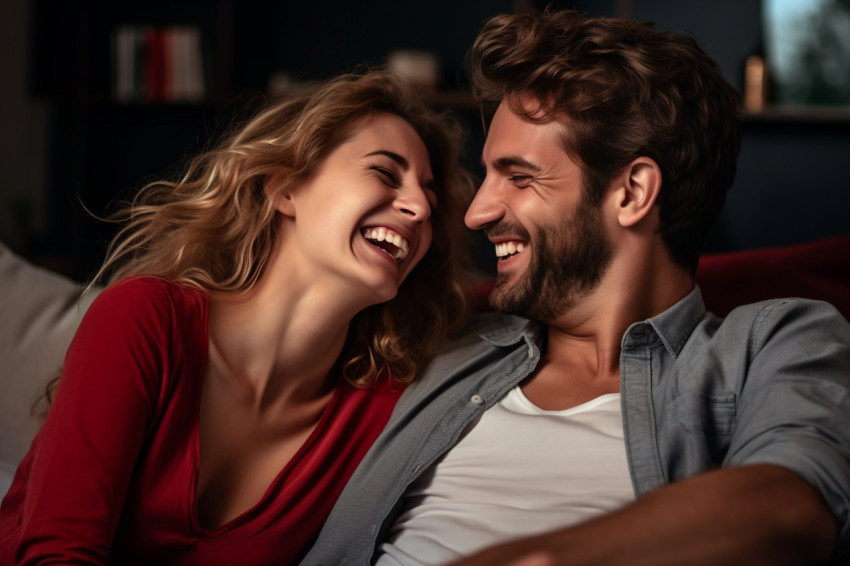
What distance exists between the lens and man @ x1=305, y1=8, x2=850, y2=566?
130 cm

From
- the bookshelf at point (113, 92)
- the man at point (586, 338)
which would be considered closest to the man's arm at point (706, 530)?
the man at point (586, 338)

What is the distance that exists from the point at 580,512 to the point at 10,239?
361 cm

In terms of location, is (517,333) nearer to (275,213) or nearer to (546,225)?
(546,225)

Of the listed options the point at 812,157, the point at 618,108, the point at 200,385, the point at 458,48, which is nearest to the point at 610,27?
the point at 618,108

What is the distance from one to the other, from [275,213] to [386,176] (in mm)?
234

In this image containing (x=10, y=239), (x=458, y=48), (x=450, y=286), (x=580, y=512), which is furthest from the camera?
(x=10, y=239)

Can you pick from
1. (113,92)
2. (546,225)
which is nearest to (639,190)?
(546,225)

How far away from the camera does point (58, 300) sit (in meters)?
1.81

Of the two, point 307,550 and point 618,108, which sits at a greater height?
point 618,108

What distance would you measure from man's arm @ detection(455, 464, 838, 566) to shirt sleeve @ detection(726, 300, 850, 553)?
3 cm

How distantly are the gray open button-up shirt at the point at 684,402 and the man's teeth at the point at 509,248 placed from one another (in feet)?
0.49

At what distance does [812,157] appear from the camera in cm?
318

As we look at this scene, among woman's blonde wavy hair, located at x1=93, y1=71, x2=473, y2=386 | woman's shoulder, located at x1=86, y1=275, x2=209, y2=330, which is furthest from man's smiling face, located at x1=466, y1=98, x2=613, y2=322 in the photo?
woman's shoulder, located at x1=86, y1=275, x2=209, y2=330

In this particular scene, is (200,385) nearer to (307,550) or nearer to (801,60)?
(307,550)
